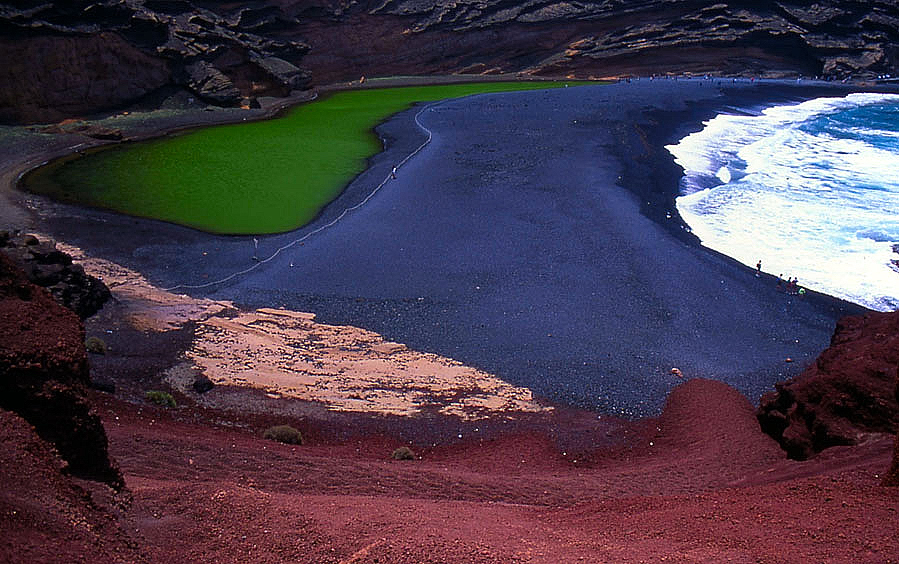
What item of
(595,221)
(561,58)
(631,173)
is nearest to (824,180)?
(631,173)

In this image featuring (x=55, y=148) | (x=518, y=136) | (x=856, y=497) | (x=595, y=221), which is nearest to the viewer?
(x=856, y=497)

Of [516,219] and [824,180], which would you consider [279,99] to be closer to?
[516,219]

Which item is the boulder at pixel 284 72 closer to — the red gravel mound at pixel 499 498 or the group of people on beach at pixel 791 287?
the group of people on beach at pixel 791 287

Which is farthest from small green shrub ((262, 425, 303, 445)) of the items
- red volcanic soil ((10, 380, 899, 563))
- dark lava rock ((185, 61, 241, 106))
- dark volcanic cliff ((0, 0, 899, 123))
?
dark volcanic cliff ((0, 0, 899, 123))

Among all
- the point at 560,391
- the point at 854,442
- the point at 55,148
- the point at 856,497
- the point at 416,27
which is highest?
the point at 416,27

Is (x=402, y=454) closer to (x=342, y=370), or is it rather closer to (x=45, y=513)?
(x=342, y=370)

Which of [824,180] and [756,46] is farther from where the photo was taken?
[756,46]

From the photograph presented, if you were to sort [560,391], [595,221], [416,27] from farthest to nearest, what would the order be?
[416,27] → [595,221] → [560,391]
